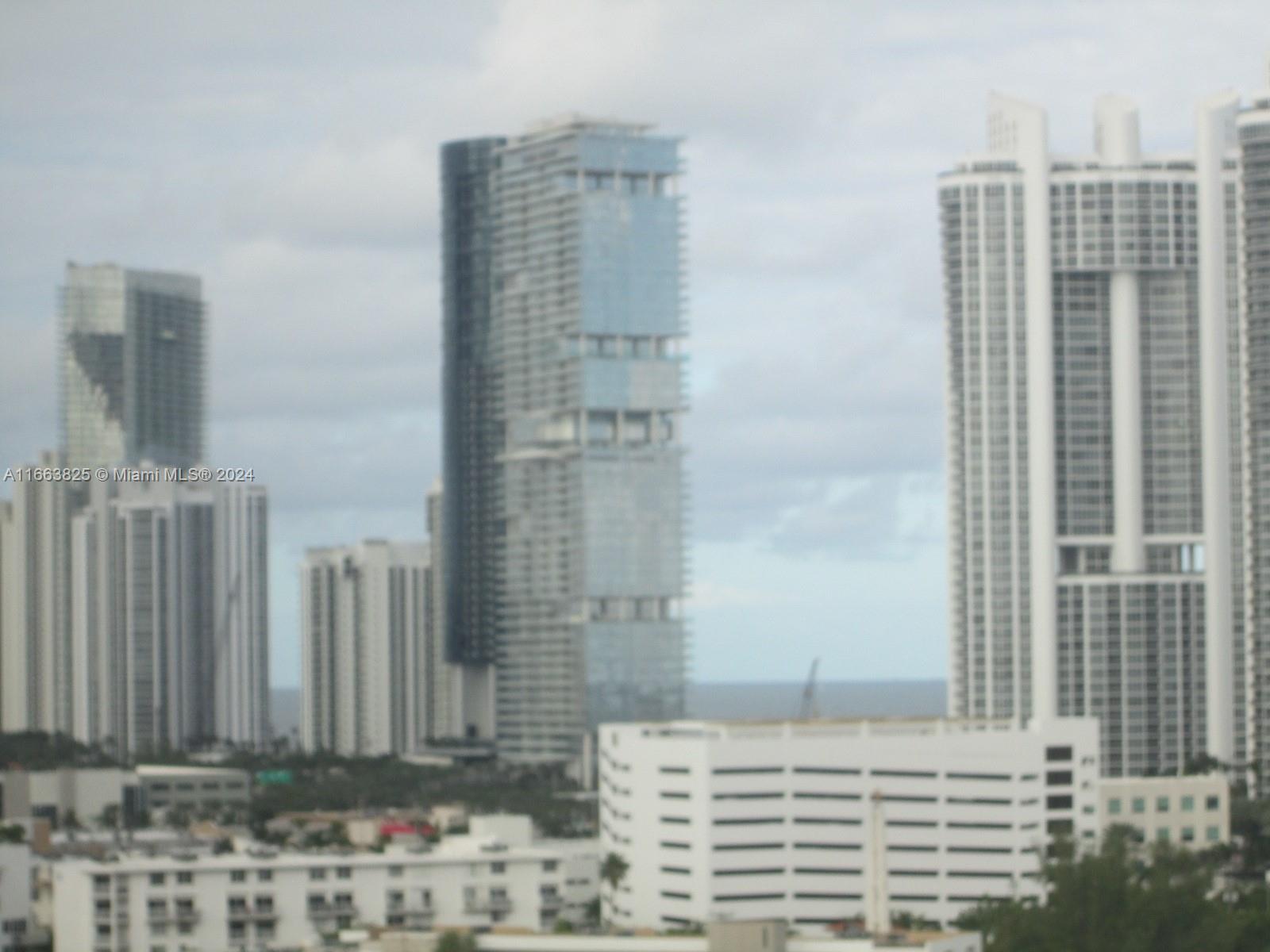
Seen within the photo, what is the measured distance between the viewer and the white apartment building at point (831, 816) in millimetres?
76188

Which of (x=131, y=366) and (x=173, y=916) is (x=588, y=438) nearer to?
(x=131, y=366)

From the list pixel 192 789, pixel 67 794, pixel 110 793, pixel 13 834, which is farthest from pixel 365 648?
pixel 13 834

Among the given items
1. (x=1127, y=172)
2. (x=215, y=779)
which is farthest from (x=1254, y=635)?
(x=215, y=779)

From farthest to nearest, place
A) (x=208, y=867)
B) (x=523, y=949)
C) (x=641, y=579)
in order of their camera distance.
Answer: (x=641, y=579) < (x=208, y=867) < (x=523, y=949)

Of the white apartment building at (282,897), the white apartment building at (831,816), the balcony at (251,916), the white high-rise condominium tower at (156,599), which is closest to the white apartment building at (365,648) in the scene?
the white high-rise condominium tower at (156,599)

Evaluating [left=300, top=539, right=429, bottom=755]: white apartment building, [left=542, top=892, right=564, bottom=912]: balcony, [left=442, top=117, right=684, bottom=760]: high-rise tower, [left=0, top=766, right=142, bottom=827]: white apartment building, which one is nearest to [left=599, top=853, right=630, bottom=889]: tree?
[left=542, top=892, right=564, bottom=912]: balcony

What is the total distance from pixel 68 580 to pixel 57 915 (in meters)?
98.2

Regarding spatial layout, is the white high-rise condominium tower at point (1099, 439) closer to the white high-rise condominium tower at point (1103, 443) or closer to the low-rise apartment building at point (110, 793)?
the white high-rise condominium tower at point (1103, 443)

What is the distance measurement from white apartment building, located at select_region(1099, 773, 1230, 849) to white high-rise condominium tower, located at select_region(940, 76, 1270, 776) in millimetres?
23494

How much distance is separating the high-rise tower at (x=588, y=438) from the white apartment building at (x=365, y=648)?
64.7 ft

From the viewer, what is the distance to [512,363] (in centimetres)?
15562

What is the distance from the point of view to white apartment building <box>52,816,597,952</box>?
62.0m

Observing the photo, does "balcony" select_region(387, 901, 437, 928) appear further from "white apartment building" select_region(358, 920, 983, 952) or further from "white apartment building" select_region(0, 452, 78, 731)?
"white apartment building" select_region(0, 452, 78, 731)

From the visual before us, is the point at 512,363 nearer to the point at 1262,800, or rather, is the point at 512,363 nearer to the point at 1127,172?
the point at 1127,172
